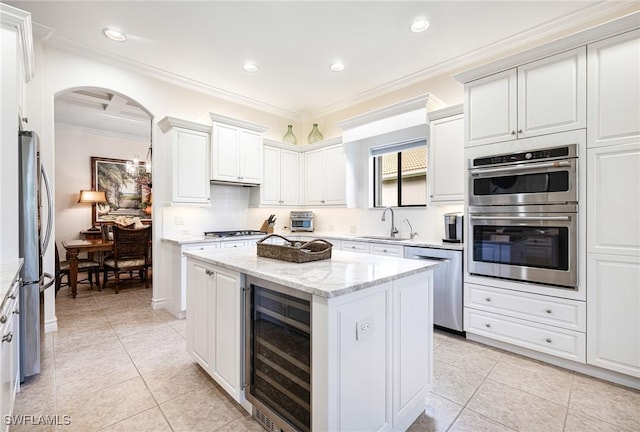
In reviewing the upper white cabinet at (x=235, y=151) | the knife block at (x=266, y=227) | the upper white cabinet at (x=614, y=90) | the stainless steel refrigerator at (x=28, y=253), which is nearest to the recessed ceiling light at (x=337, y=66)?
the upper white cabinet at (x=235, y=151)

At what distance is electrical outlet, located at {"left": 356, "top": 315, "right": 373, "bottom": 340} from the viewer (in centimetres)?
134

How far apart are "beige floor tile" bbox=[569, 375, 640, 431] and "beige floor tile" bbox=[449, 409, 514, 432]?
566 millimetres

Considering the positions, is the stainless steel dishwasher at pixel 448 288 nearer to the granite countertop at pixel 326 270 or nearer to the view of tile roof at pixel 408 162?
the granite countertop at pixel 326 270

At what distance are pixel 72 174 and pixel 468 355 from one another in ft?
25.1

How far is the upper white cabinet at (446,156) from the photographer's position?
3156 millimetres

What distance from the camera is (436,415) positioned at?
180cm

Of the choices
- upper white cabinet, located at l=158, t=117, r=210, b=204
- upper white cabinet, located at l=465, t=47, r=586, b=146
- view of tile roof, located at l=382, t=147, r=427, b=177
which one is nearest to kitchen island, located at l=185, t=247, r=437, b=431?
upper white cabinet, located at l=465, t=47, r=586, b=146

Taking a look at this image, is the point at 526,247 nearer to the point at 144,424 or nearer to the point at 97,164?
the point at 144,424

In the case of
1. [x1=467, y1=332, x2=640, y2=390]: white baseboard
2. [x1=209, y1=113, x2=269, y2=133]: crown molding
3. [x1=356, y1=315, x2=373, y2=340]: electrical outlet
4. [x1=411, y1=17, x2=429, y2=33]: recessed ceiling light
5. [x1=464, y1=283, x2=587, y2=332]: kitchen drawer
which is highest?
[x1=411, y1=17, x2=429, y2=33]: recessed ceiling light

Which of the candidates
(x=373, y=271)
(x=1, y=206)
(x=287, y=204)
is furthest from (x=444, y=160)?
(x=1, y=206)

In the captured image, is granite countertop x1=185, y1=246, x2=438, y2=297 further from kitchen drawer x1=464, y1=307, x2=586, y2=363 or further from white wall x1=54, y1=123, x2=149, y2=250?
white wall x1=54, y1=123, x2=149, y2=250

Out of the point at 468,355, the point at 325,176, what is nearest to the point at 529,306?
the point at 468,355

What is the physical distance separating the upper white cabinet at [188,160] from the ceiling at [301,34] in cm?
73

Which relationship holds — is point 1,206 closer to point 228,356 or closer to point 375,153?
point 228,356
